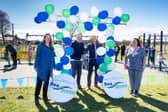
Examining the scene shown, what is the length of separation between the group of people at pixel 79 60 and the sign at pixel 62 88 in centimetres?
41

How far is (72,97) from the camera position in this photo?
8164 millimetres

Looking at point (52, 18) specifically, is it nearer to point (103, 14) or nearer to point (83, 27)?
point (83, 27)

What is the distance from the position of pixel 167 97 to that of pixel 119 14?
2.80 m

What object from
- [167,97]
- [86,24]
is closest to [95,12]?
[86,24]

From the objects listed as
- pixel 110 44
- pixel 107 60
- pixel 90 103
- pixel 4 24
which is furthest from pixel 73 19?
pixel 4 24

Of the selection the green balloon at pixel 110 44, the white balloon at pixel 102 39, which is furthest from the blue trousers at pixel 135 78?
the white balloon at pixel 102 39

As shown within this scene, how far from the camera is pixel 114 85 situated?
8781 millimetres

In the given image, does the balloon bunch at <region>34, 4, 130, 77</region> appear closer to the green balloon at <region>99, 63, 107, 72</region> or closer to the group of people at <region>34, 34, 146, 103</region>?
the green balloon at <region>99, 63, 107, 72</region>

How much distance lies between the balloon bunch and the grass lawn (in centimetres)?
96

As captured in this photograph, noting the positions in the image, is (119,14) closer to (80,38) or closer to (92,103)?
(80,38)

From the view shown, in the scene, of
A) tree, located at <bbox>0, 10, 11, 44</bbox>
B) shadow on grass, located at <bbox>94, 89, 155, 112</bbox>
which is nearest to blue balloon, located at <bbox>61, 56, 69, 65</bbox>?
shadow on grass, located at <bbox>94, 89, 155, 112</bbox>

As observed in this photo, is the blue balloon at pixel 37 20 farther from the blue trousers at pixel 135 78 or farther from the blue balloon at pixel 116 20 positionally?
the blue trousers at pixel 135 78

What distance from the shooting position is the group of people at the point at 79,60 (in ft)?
27.1

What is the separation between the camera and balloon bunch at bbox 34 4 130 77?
8.45 m
